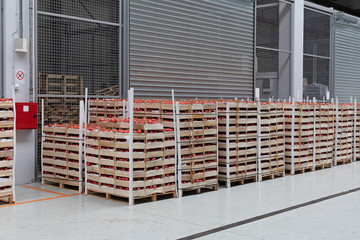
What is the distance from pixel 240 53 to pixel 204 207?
862cm

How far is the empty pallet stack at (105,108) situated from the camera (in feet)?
33.3

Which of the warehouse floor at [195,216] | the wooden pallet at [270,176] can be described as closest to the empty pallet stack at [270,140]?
the wooden pallet at [270,176]

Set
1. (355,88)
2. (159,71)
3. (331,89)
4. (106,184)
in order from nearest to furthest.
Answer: (106,184) → (159,71) → (331,89) → (355,88)

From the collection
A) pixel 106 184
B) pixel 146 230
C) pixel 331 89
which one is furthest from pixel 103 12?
pixel 331 89

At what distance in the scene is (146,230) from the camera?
627 centimetres

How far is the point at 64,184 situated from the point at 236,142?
13.1ft

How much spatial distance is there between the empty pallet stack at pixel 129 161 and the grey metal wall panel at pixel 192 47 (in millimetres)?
3748

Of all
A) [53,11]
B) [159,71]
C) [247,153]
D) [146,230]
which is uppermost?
[53,11]

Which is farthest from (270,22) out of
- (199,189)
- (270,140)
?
(199,189)

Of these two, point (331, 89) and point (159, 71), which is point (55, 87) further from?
point (331, 89)

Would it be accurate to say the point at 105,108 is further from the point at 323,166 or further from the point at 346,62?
the point at 346,62

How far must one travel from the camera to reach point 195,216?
7.10 m

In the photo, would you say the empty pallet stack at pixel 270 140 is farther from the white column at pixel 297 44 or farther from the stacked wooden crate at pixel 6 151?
the white column at pixel 297 44

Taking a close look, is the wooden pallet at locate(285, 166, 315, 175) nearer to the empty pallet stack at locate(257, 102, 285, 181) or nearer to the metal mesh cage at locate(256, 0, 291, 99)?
the empty pallet stack at locate(257, 102, 285, 181)
